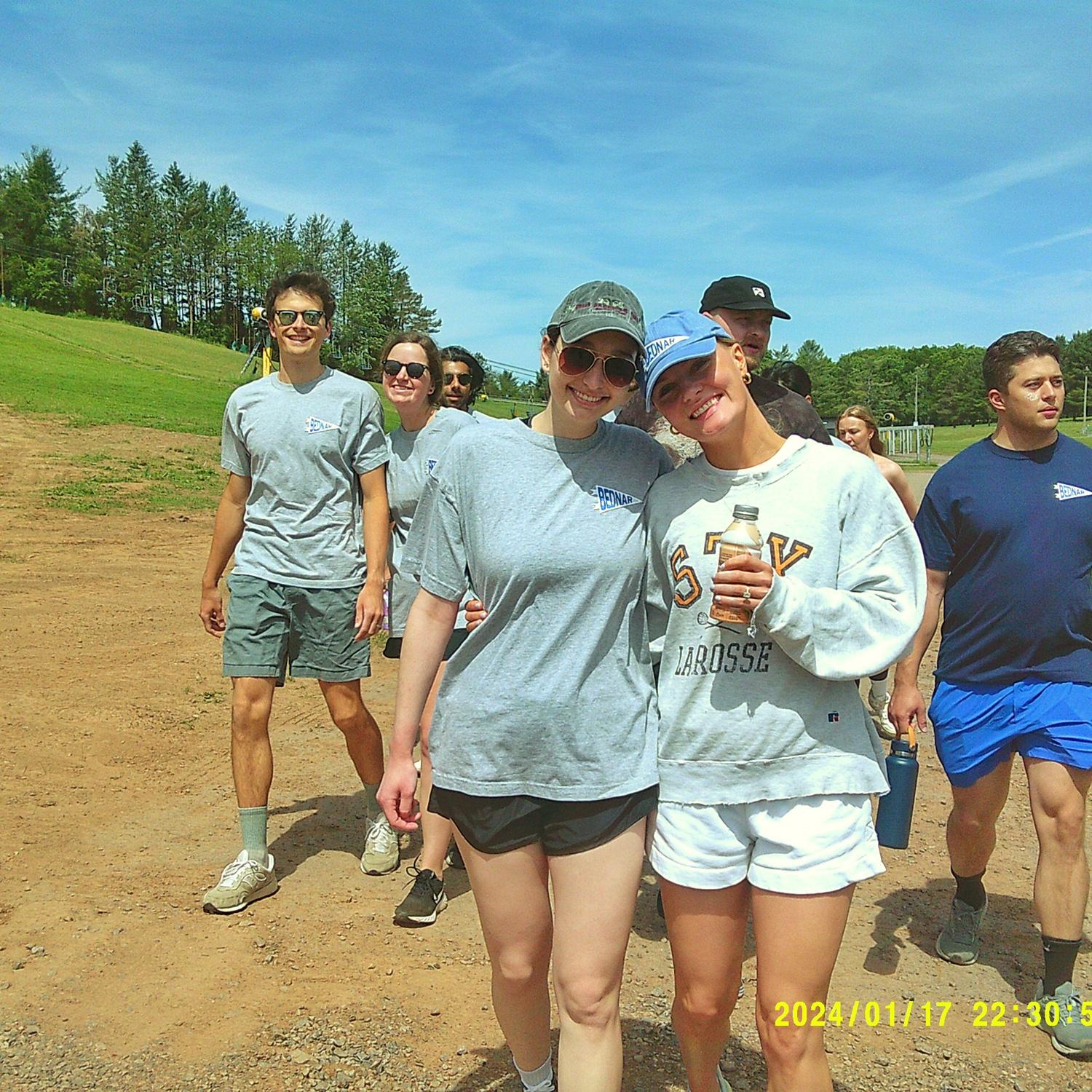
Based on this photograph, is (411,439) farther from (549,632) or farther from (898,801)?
(898,801)

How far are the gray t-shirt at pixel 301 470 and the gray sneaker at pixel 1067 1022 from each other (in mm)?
3247

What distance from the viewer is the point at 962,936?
13.6 ft

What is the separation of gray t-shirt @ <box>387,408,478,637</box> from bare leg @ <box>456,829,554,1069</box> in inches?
85.8

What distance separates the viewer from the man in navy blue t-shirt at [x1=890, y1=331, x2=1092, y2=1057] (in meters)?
3.64

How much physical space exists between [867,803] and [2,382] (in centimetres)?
2846

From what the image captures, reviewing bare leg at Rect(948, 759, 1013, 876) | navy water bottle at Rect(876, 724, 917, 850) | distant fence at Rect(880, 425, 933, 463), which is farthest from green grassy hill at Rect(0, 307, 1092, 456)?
navy water bottle at Rect(876, 724, 917, 850)

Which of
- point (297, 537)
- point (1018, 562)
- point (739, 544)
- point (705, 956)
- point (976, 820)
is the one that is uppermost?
point (739, 544)

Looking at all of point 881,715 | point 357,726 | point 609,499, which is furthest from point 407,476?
point 881,715

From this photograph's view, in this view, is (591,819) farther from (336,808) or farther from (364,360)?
(364,360)

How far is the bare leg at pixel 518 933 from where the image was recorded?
2.63m

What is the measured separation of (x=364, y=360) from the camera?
88.0 m

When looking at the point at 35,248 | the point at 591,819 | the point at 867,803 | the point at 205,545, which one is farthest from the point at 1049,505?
the point at 35,248

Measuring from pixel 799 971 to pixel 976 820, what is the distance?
6.71 ft

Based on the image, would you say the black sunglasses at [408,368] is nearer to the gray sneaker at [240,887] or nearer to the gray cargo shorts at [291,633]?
the gray cargo shorts at [291,633]
